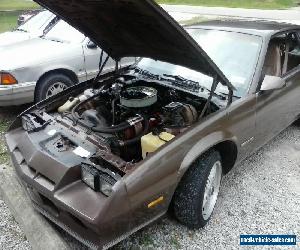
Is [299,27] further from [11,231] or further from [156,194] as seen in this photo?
[11,231]

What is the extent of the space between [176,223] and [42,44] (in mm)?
3853

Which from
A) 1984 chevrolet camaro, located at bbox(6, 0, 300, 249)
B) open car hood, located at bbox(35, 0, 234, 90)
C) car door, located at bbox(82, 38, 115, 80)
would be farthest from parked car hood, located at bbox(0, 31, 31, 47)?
A: open car hood, located at bbox(35, 0, 234, 90)

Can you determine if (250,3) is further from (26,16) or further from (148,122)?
(148,122)

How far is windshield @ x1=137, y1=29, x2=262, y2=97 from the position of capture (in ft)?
11.5

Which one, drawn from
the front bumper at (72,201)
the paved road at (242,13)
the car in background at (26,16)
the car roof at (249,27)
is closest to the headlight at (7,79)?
the front bumper at (72,201)

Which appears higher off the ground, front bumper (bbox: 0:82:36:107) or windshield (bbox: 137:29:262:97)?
windshield (bbox: 137:29:262:97)

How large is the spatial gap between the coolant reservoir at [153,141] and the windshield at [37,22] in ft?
14.8

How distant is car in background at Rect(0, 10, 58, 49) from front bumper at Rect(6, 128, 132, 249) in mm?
3705

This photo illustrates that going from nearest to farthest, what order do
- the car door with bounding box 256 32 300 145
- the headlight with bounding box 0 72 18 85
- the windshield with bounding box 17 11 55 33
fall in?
the car door with bounding box 256 32 300 145, the headlight with bounding box 0 72 18 85, the windshield with bounding box 17 11 55 33

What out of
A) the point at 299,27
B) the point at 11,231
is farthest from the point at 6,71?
the point at 299,27

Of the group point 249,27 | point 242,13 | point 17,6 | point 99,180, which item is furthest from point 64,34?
point 17,6

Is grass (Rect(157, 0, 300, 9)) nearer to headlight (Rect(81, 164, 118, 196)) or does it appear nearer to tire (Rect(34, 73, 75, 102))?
tire (Rect(34, 73, 75, 102))

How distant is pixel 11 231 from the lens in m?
3.16

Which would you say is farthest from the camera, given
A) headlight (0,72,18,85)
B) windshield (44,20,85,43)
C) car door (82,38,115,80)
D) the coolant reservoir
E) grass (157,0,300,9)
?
grass (157,0,300,9)
